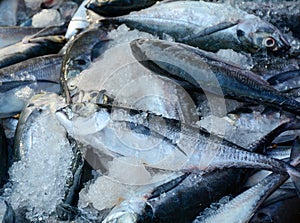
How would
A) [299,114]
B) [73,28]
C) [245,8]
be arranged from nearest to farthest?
[299,114]
[245,8]
[73,28]

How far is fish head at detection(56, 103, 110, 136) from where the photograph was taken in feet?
6.69

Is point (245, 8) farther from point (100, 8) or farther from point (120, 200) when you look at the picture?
point (120, 200)

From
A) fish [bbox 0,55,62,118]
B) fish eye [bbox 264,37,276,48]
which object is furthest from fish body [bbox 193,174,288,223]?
fish [bbox 0,55,62,118]

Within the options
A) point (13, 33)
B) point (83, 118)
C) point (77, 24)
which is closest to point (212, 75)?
point (83, 118)

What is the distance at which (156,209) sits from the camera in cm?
195

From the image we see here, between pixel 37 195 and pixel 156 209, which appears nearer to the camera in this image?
pixel 156 209

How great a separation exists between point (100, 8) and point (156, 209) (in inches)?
54.1

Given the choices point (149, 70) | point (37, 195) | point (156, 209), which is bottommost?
point (37, 195)

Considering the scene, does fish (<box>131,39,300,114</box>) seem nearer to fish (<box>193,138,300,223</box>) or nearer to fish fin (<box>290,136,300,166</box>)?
fish fin (<box>290,136,300,166</box>)

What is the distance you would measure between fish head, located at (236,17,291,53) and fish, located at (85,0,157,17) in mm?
592

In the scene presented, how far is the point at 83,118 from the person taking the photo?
2.05 metres

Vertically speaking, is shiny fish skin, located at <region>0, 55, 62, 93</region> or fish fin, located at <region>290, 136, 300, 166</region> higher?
fish fin, located at <region>290, 136, 300, 166</region>

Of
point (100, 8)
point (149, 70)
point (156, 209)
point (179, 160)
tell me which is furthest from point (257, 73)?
point (100, 8)

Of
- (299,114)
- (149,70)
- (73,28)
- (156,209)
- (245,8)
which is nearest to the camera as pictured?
(156,209)
